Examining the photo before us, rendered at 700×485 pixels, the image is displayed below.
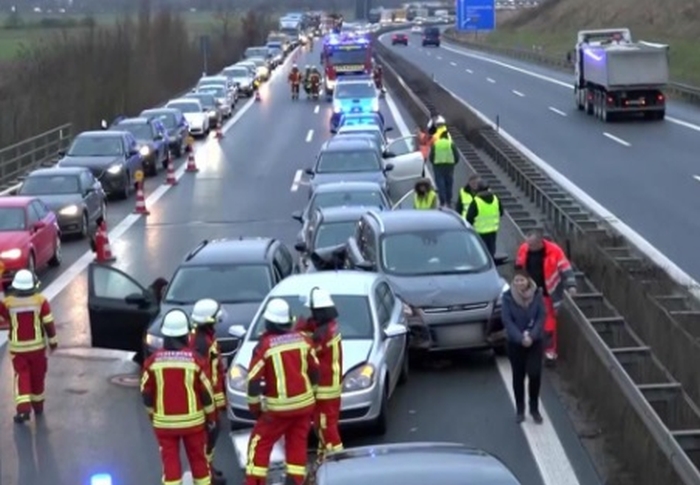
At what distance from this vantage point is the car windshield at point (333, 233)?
69.9ft

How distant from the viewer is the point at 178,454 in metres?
10.9

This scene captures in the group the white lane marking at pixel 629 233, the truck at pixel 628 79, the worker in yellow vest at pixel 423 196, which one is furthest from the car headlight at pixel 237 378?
the truck at pixel 628 79

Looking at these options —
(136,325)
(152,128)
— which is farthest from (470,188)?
(152,128)

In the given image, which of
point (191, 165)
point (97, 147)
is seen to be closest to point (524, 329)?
point (97, 147)

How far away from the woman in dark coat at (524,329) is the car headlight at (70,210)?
1702cm

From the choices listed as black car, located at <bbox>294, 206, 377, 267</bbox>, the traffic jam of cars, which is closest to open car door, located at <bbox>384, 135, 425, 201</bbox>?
the traffic jam of cars

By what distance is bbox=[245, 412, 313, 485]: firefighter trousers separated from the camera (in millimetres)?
11008

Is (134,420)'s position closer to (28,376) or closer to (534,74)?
(28,376)

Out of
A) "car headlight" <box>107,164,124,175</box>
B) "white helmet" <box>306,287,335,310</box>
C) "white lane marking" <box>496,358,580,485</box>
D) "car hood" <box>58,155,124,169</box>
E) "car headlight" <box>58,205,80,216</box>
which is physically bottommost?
"car headlight" <box>107,164,124,175</box>

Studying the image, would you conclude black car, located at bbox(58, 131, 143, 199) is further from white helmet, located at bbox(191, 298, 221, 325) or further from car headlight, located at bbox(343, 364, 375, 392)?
white helmet, located at bbox(191, 298, 221, 325)

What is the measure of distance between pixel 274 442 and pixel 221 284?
20.5ft

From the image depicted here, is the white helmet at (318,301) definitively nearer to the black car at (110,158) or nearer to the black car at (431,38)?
the black car at (110,158)

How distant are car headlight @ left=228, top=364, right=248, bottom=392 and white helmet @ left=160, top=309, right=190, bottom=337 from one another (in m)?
2.60

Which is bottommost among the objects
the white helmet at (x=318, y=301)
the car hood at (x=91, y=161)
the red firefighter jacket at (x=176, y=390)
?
the car hood at (x=91, y=161)
